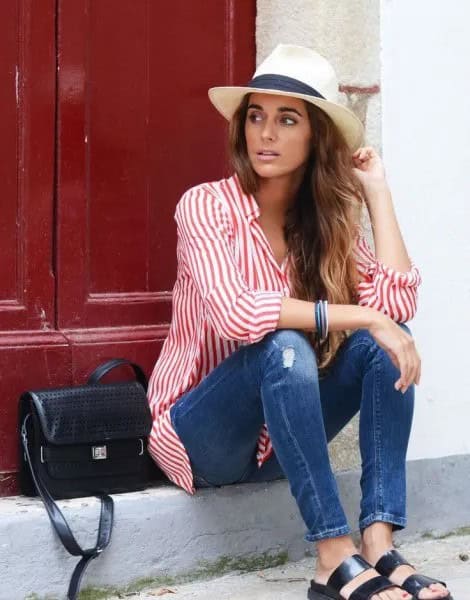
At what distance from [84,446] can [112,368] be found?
0.28 meters

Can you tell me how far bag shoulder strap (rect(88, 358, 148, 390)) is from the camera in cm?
359

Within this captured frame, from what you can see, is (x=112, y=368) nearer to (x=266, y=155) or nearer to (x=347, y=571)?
(x=266, y=155)

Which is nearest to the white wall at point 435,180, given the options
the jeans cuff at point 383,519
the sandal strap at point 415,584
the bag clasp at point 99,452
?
the jeans cuff at point 383,519

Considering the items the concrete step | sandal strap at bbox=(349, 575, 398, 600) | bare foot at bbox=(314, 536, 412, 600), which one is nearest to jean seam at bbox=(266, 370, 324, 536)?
bare foot at bbox=(314, 536, 412, 600)

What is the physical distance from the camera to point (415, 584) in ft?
10.7

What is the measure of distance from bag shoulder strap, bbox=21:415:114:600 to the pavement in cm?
16

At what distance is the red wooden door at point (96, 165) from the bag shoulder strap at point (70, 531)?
239 mm

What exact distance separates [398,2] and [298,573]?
1878 millimetres

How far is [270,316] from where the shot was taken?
3.21m

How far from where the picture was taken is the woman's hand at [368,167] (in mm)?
3777

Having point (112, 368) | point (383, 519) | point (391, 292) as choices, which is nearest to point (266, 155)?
point (391, 292)

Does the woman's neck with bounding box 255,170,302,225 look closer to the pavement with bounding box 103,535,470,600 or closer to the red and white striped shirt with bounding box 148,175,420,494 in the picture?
the red and white striped shirt with bounding box 148,175,420,494

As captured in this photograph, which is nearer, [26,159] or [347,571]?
[347,571]

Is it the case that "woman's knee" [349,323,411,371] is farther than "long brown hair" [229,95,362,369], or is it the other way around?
"long brown hair" [229,95,362,369]
